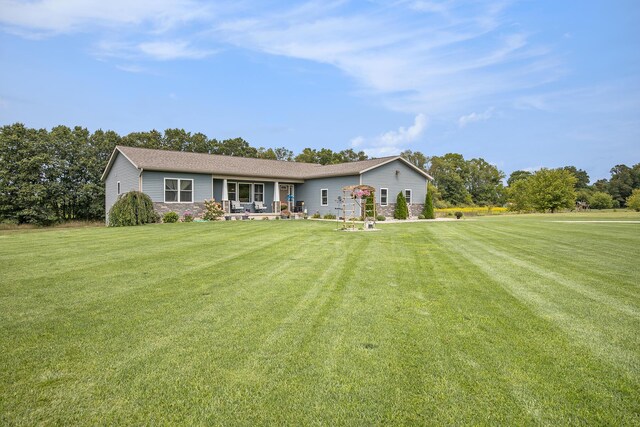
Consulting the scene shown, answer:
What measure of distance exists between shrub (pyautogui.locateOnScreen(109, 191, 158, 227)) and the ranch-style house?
4.90ft

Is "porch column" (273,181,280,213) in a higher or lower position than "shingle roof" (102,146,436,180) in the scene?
lower

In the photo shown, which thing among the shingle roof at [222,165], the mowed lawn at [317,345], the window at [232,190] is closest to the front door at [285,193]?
the shingle roof at [222,165]

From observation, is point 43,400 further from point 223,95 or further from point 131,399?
point 223,95

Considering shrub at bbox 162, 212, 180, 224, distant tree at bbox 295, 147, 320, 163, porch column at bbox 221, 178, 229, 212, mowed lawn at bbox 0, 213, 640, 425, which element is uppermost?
distant tree at bbox 295, 147, 320, 163

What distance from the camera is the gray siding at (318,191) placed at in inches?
957

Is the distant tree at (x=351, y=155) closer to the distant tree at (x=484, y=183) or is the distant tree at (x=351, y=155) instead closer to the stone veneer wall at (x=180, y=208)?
the distant tree at (x=484, y=183)

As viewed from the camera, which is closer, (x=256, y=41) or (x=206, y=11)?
(x=206, y=11)

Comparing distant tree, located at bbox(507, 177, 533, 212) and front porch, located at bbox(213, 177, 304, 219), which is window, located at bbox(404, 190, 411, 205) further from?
distant tree, located at bbox(507, 177, 533, 212)

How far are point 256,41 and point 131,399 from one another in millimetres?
18983

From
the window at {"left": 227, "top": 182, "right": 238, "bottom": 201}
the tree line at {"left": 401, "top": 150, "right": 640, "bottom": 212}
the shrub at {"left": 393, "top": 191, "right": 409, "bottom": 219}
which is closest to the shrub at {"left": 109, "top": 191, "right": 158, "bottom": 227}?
the window at {"left": 227, "top": 182, "right": 238, "bottom": 201}

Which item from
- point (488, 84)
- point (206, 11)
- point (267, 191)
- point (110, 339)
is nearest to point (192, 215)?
point (267, 191)

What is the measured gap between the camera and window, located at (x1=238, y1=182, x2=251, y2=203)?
24513 mm

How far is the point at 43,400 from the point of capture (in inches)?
95.0

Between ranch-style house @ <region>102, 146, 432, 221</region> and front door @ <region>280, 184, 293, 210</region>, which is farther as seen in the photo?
front door @ <region>280, 184, 293, 210</region>
